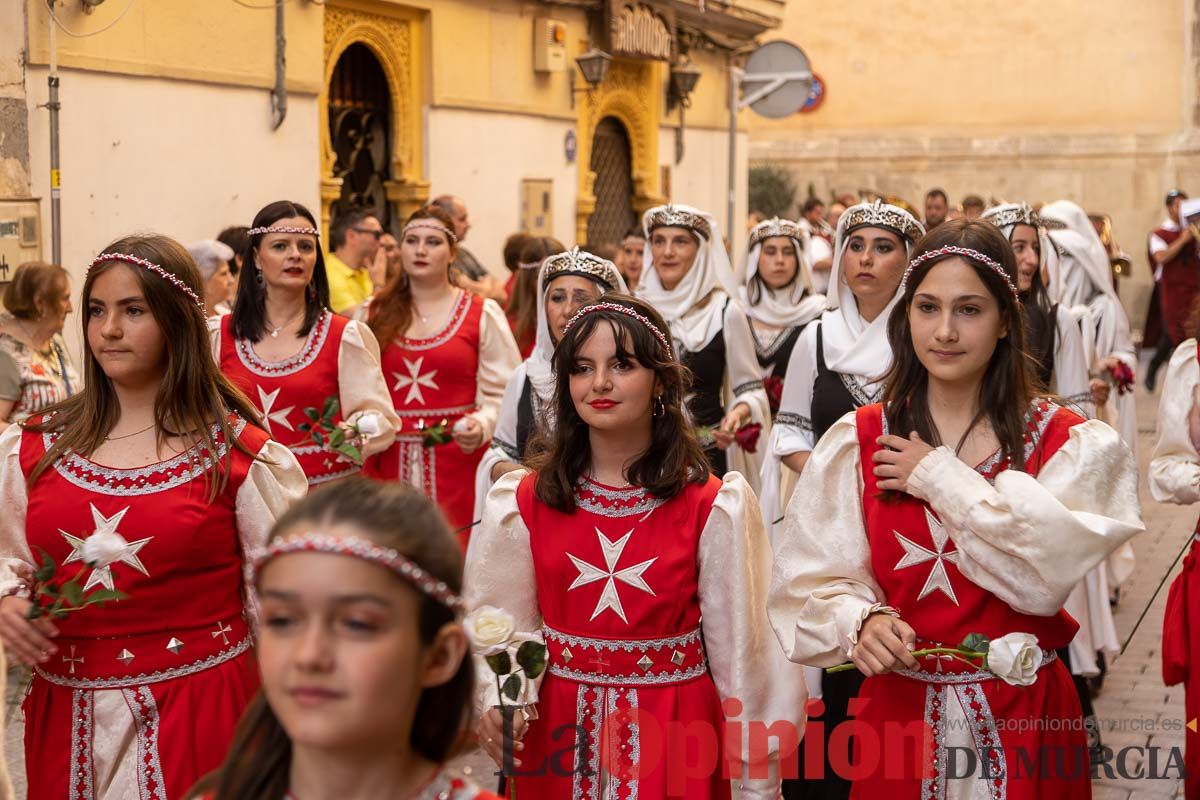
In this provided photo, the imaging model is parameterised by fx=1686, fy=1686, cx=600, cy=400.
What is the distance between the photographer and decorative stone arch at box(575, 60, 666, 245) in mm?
17922

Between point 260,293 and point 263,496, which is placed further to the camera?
point 260,293

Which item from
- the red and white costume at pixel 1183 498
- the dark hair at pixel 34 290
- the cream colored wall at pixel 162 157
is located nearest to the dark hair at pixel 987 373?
the red and white costume at pixel 1183 498

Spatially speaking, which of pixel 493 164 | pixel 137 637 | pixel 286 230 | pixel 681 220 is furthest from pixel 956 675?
pixel 493 164

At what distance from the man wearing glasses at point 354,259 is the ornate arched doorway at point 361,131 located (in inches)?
97.4

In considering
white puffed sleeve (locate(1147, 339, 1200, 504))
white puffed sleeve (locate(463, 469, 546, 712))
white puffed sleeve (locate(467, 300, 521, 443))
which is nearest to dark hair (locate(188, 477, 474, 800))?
white puffed sleeve (locate(463, 469, 546, 712))

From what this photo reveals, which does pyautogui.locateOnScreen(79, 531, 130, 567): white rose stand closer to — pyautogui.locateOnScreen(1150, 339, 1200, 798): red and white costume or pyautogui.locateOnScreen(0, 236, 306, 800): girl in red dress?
pyautogui.locateOnScreen(0, 236, 306, 800): girl in red dress

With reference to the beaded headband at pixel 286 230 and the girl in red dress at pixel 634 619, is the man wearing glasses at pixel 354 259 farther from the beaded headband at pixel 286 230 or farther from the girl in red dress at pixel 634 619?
the girl in red dress at pixel 634 619

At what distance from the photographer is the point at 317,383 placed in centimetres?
684

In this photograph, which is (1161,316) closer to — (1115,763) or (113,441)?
Answer: (1115,763)

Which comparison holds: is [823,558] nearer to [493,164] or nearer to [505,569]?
[505,569]

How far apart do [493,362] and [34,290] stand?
88.3 inches

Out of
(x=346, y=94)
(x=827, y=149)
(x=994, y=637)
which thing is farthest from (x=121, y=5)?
(x=827, y=149)

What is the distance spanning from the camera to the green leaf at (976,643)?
12.4 ft

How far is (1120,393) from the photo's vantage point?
9148 millimetres
